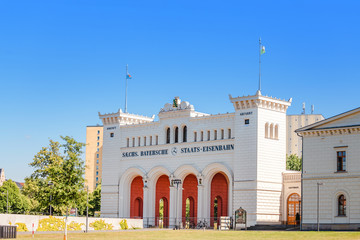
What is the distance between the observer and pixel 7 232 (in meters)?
44.2

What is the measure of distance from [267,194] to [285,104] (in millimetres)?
9455

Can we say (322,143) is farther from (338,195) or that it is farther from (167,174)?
(167,174)

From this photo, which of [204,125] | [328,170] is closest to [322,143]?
[328,170]

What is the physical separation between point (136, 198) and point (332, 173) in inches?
1158

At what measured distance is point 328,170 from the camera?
56.6 metres

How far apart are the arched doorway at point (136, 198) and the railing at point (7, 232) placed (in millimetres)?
33022

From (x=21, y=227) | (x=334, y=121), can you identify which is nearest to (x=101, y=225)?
(x=21, y=227)

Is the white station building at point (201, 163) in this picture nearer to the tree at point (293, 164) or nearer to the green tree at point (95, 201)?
the tree at point (293, 164)

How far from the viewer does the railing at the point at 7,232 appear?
43.8m

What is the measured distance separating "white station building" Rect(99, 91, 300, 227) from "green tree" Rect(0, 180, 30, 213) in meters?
32.1

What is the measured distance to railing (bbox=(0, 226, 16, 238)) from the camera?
1725 inches

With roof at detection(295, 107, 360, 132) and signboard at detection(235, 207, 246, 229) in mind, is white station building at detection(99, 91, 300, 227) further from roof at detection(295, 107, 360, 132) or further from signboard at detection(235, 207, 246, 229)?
roof at detection(295, 107, 360, 132)

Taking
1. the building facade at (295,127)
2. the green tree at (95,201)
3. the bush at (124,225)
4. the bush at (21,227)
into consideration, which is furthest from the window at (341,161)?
the building facade at (295,127)

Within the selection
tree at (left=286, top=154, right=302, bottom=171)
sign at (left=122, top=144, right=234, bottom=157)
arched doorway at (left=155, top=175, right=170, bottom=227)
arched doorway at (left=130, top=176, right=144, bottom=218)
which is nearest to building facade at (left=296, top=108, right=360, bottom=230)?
sign at (left=122, top=144, right=234, bottom=157)
